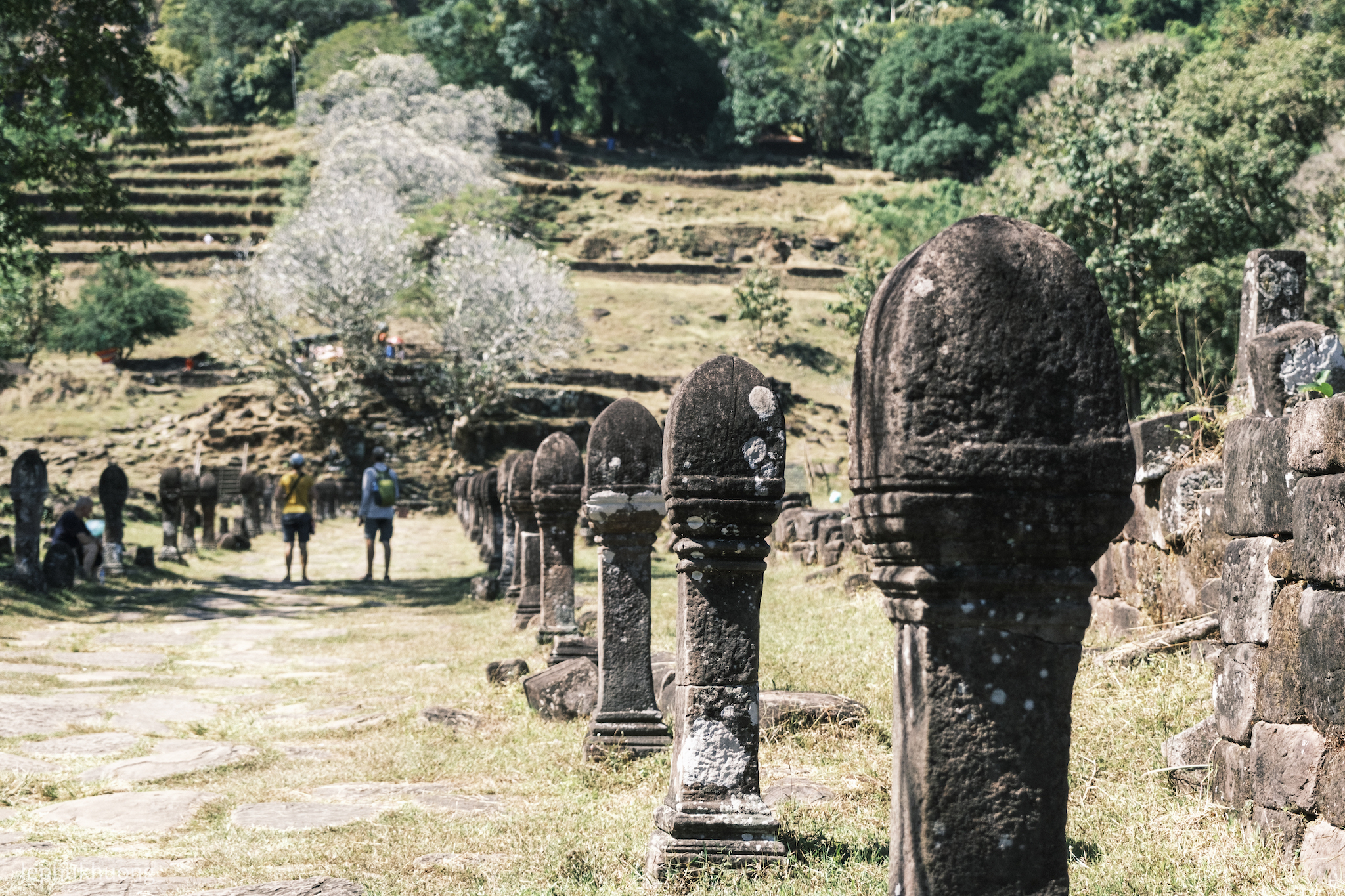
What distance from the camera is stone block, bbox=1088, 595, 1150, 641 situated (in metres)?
7.75

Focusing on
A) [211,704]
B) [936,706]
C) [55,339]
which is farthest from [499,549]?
[55,339]

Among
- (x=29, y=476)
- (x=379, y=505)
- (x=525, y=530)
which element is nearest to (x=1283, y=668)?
(x=525, y=530)

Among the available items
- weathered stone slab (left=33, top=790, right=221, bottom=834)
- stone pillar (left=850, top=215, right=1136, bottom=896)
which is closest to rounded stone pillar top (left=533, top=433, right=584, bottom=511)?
weathered stone slab (left=33, top=790, right=221, bottom=834)

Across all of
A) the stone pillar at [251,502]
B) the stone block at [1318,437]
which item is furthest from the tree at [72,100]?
the stone block at [1318,437]

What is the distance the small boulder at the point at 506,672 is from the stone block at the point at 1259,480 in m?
4.84

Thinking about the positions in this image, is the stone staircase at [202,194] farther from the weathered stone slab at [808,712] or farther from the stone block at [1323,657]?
the stone block at [1323,657]

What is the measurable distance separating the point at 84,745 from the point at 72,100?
10345 millimetres

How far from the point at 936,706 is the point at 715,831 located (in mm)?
2085

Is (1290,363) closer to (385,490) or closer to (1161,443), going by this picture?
(1161,443)

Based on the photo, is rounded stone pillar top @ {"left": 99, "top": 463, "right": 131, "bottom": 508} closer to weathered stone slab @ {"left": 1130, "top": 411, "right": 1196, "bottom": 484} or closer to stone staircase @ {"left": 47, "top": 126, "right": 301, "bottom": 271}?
weathered stone slab @ {"left": 1130, "top": 411, "right": 1196, "bottom": 484}

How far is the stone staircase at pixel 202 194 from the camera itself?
5866 centimetres

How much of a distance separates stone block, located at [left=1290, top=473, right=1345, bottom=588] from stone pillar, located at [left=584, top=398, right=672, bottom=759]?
322 centimetres

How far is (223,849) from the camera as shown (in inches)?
185

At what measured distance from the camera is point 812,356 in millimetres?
49156
